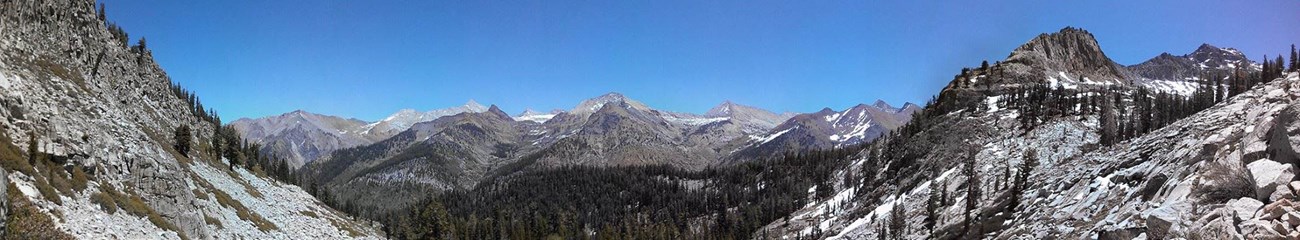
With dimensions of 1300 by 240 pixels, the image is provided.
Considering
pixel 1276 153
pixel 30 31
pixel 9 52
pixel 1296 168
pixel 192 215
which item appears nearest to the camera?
pixel 1296 168

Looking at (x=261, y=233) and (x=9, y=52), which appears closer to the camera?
(x=261, y=233)

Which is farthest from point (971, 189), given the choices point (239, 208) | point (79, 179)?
point (239, 208)

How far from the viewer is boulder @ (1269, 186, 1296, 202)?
20047 mm

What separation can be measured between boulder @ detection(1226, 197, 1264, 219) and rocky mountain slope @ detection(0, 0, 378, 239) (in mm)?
48965

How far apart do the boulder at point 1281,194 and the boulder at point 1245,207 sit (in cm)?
46

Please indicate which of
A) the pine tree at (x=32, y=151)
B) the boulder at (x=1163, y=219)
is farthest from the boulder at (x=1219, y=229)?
the pine tree at (x=32, y=151)

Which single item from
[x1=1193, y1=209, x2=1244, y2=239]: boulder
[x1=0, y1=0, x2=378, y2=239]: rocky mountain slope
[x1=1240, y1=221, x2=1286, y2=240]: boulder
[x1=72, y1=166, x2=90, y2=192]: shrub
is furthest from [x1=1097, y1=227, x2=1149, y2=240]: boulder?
[x1=72, y1=166, x2=90, y2=192]: shrub

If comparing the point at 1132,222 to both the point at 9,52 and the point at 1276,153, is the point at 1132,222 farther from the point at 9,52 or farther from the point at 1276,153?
the point at 9,52

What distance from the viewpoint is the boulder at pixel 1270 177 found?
68.2ft

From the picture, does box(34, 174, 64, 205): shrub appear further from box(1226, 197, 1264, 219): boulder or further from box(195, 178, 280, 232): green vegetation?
box(1226, 197, 1264, 219): boulder

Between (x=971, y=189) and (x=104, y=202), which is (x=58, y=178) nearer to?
(x=104, y=202)

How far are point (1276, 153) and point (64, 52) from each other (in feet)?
407

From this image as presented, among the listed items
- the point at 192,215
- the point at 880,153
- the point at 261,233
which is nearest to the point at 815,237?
the point at 880,153

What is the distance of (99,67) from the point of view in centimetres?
9800
